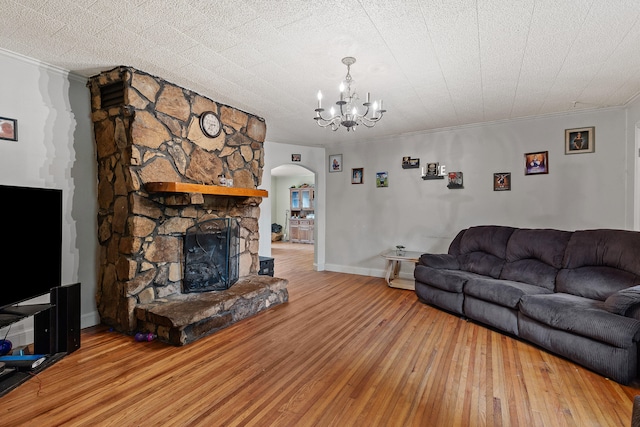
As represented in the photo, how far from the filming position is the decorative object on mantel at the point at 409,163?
16.5 feet

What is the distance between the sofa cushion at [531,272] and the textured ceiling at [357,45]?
185cm

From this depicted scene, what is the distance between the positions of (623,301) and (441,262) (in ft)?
5.89

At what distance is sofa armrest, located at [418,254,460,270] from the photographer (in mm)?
3920

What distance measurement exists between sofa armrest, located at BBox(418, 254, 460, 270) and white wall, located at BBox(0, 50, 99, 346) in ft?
12.3

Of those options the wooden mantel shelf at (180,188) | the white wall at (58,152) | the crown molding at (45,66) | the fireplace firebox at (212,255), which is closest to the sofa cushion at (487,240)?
the fireplace firebox at (212,255)

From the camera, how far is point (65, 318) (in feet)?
7.91

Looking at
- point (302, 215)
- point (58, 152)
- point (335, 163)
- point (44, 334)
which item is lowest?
point (44, 334)

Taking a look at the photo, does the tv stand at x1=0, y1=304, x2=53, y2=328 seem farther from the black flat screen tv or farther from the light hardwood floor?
the light hardwood floor

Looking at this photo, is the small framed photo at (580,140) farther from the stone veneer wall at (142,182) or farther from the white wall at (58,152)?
the white wall at (58,152)

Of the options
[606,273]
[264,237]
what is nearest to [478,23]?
[606,273]

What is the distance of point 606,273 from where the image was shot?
9.16 feet

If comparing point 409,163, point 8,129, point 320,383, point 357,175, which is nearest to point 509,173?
point 409,163

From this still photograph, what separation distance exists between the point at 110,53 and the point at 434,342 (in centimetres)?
372

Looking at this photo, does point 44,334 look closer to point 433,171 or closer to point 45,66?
point 45,66
